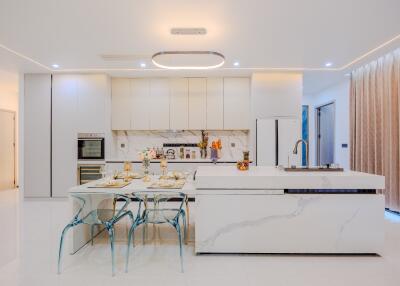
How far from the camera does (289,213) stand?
9.03 ft

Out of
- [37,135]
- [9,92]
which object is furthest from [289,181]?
[9,92]

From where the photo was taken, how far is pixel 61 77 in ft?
17.2

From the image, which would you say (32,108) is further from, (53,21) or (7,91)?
(53,21)

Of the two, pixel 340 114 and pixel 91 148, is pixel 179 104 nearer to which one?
pixel 91 148

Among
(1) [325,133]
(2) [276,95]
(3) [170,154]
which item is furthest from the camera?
(1) [325,133]

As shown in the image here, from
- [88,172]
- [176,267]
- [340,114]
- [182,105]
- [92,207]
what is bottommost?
[176,267]

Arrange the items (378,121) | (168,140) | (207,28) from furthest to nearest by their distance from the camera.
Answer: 1. (168,140)
2. (378,121)
3. (207,28)

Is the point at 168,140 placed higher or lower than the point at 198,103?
lower

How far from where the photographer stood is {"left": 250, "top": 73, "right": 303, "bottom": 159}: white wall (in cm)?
514

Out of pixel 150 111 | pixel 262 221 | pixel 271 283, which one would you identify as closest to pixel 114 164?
pixel 150 111

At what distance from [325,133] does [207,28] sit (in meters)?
5.22

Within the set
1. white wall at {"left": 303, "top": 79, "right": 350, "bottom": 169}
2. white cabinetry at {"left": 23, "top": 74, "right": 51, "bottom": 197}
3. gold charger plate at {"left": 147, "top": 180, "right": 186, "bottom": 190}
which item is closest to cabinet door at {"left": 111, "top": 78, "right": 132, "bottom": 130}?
white cabinetry at {"left": 23, "top": 74, "right": 51, "bottom": 197}

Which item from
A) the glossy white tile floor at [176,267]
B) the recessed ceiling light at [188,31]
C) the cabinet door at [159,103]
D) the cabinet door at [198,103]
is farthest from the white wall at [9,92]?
the recessed ceiling light at [188,31]

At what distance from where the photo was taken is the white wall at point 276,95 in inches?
202
